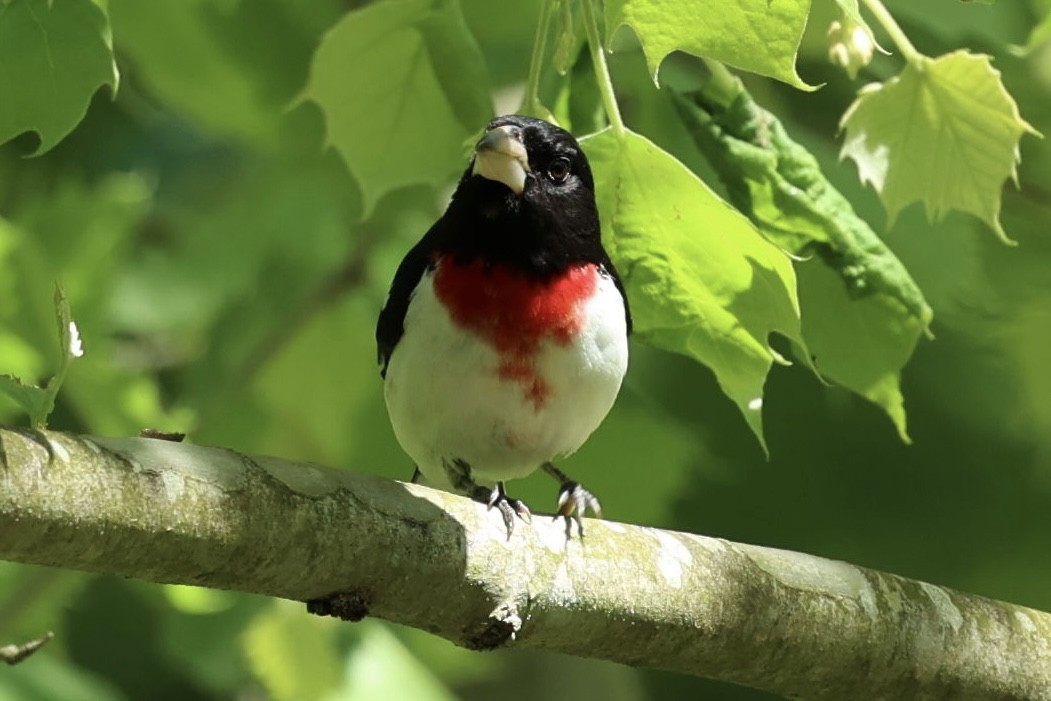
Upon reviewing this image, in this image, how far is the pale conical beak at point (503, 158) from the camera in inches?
83.7

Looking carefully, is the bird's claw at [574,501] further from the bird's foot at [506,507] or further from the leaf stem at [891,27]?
the leaf stem at [891,27]

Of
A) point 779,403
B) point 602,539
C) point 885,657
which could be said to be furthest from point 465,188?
point 779,403

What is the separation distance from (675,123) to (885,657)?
0.79 meters

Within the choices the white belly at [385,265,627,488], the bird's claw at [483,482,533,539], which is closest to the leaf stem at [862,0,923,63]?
the white belly at [385,265,627,488]

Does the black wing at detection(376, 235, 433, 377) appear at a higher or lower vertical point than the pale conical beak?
lower

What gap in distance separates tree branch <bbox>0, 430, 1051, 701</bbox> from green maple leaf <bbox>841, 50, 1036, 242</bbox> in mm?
481

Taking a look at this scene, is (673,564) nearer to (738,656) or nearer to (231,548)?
(738,656)

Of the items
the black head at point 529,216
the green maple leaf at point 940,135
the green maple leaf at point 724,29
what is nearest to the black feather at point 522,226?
the black head at point 529,216

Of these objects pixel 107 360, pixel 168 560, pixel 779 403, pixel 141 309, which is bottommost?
pixel 779 403

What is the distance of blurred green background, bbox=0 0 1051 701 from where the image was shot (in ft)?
9.82

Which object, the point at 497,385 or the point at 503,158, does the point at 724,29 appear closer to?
the point at 503,158

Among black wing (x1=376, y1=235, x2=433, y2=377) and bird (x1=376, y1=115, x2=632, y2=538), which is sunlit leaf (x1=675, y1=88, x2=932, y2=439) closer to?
bird (x1=376, y1=115, x2=632, y2=538)

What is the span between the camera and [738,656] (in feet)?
6.52

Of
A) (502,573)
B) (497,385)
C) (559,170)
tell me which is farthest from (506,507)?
(559,170)
